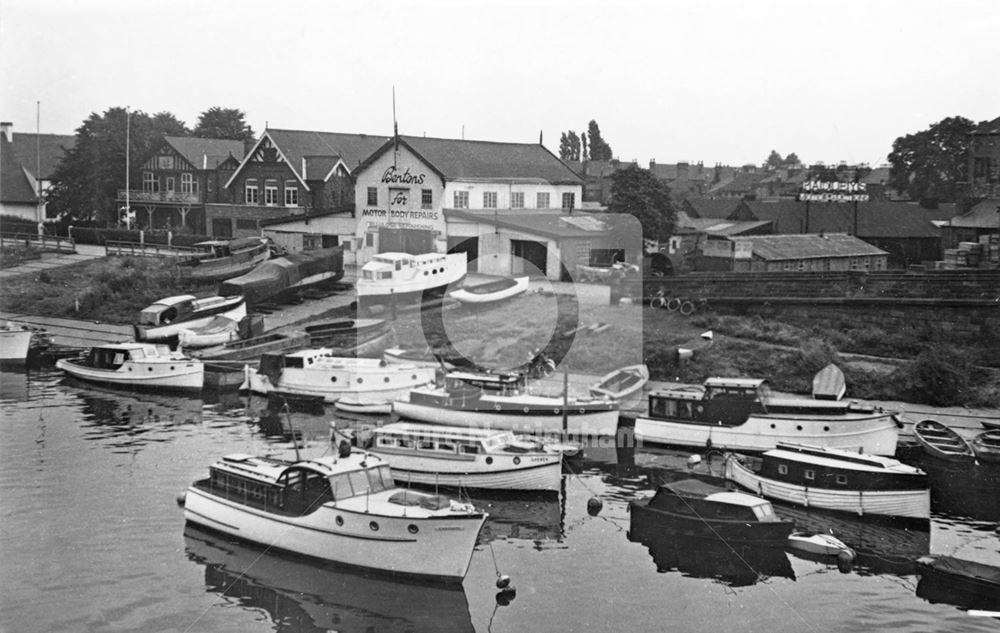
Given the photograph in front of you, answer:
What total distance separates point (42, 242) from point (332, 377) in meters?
40.3

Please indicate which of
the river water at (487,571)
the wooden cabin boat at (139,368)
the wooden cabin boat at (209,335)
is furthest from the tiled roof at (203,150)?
the river water at (487,571)

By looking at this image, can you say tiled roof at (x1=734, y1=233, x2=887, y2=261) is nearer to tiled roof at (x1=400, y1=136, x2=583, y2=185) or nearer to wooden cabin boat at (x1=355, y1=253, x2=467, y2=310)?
tiled roof at (x1=400, y1=136, x2=583, y2=185)

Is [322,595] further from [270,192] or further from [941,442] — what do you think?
[270,192]

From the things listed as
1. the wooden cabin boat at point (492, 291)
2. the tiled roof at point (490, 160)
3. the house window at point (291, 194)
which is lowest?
the wooden cabin boat at point (492, 291)

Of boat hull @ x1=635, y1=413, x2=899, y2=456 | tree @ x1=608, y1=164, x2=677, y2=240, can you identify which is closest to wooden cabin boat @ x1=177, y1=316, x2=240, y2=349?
boat hull @ x1=635, y1=413, x2=899, y2=456

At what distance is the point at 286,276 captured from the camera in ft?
189

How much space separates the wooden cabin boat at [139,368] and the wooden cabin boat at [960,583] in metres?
32.1

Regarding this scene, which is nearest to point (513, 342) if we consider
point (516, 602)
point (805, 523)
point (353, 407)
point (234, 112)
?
point (353, 407)

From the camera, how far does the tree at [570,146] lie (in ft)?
442

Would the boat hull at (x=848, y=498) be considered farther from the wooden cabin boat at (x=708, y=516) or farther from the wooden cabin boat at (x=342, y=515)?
the wooden cabin boat at (x=342, y=515)

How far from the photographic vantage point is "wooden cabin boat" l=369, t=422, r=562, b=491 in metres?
32.0

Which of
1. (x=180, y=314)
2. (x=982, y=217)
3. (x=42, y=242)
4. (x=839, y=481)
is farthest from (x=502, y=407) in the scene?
(x=42, y=242)

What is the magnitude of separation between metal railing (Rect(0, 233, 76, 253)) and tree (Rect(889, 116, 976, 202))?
7174cm

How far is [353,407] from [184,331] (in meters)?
14.5
